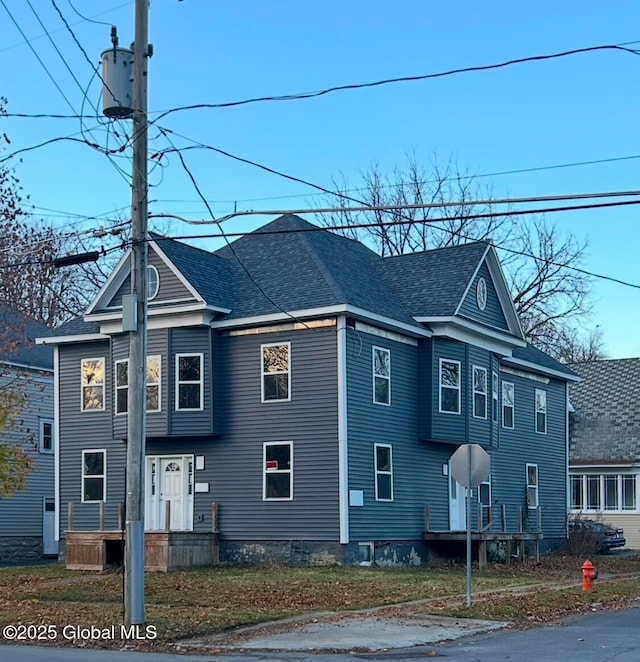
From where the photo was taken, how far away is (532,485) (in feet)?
120

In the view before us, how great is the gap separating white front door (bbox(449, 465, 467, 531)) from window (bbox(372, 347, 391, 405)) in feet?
13.1

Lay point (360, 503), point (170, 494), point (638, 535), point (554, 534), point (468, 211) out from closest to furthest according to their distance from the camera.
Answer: point (360, 503) → point (170, 494) → point (554, 534) → point (638, 535) → point (468, 211)

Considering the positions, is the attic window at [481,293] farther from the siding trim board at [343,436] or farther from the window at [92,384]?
the window at [92,384]

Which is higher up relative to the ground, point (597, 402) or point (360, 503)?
point (597, 402)

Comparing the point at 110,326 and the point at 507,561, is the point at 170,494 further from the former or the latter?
the point at 507,561

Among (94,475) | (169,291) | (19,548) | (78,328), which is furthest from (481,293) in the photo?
(19,548)

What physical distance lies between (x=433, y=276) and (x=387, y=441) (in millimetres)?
5372

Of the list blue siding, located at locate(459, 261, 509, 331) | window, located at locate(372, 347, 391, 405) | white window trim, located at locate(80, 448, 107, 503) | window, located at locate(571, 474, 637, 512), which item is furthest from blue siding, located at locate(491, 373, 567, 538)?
white window trim, located at locate(80, 448, 107, 503)

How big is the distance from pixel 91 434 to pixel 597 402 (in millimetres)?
24495

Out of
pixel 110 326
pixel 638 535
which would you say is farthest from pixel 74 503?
pixel 638 535

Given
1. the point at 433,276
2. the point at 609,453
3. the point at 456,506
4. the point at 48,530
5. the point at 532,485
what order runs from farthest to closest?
the point at 609,453, the point at 48,530, the point at 532,485, the point at 456,506, the point at 433,276

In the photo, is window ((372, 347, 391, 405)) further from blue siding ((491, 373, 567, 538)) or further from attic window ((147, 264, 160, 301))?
blue siding ((491, 373, 567, 538))

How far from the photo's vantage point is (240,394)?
93.7 feet

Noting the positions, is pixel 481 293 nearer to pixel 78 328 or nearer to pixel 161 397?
pixel 161 397
